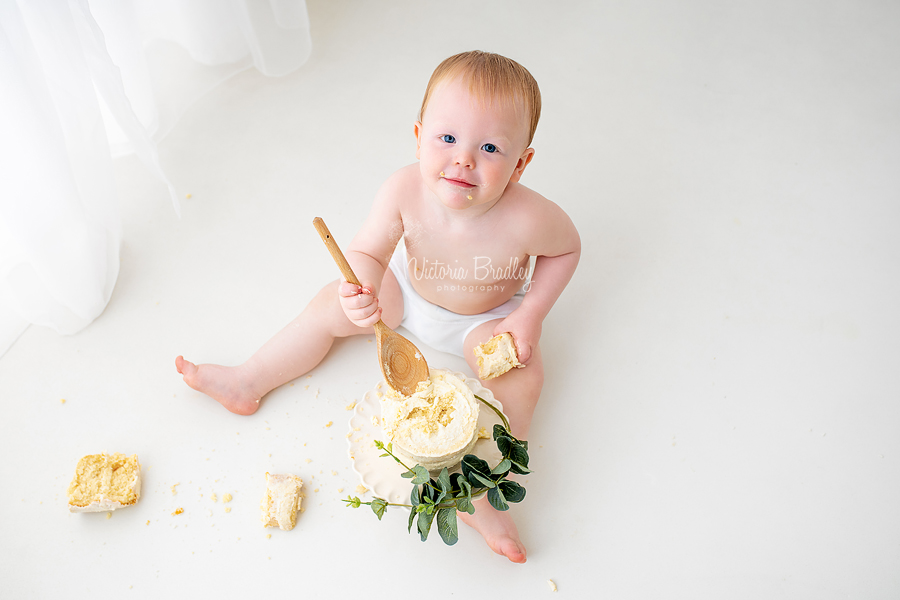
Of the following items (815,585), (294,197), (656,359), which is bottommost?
(815,585)

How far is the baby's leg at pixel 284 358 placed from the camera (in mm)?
1031

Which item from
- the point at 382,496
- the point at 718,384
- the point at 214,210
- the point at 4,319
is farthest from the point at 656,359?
the point at 4,319

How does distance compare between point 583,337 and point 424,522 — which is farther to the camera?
point 583,337

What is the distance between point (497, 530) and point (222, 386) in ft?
1.55

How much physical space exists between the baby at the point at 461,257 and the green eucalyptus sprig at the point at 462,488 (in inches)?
5.4

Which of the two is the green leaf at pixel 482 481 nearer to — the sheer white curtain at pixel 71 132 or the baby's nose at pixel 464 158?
the baby's nose at pixel 464 158

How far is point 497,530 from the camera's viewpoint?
3.05 feet

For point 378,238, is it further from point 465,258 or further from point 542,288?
point 542,288

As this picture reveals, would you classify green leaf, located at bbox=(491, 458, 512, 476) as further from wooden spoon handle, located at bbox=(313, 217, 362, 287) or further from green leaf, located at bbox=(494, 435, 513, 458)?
wooden spoon handle, located at bbox=(313, 217, 362, 287)

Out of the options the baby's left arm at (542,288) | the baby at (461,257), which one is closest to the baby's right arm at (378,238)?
the baby at (461,257)

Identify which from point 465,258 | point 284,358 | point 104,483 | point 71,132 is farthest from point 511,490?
point 71,132

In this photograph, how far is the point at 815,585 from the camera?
3.12ft

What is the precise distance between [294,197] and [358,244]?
39 centimetres

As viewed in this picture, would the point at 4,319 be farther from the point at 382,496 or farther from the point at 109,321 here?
the point at 382,496
